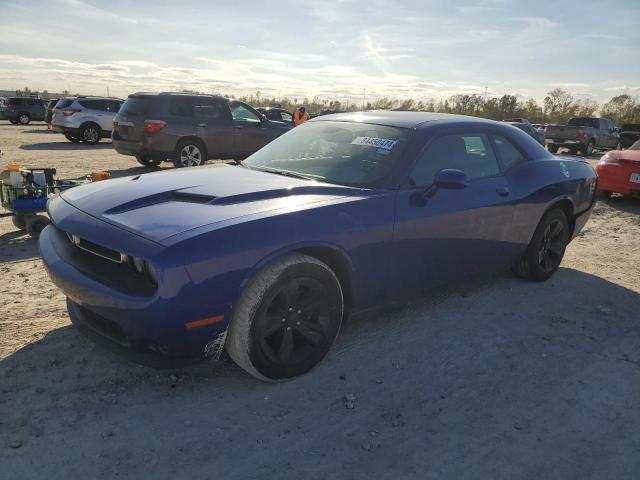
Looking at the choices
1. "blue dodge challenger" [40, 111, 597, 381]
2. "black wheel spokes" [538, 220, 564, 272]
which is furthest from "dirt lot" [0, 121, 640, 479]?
"black wheel spokes" [538, 220, 564, 272]

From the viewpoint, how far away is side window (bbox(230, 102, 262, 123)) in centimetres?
1151

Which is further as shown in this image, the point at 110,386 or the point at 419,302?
the point at 419,302

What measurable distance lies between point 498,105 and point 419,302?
57474 millimetres

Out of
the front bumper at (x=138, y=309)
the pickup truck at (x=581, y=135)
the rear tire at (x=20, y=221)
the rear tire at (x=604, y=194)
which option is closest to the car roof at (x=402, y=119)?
the front bumper at (x=138, y=309)

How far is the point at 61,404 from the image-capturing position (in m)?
2.55

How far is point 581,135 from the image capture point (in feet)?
68.1

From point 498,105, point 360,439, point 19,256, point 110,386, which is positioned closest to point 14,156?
point 19,256

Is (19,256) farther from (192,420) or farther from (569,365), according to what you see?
(569,365)

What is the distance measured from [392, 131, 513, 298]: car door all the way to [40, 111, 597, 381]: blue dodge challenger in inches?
0.4

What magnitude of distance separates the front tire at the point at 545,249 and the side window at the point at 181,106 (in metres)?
8.15

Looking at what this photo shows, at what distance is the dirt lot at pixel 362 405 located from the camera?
7.37ft

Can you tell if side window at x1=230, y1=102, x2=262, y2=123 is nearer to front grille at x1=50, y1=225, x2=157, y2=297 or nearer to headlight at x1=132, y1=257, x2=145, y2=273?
front grille at x1=50, y1=225, x2=157, y2=297

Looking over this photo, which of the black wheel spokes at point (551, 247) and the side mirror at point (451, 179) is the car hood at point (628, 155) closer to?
the black wheel spokes at point (551, 247)

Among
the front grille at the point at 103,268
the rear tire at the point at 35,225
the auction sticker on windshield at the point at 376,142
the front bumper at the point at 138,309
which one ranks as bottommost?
the rear tire at the point at 35,225
